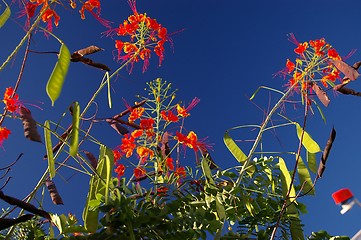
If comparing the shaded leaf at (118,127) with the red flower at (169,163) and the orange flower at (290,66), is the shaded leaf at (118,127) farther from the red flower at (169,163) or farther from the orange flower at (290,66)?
the orange flower at (290,66)

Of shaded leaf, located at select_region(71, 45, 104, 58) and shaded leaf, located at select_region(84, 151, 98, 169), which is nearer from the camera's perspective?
shaded leaf, located at select_region(84, 151, 98, 169)

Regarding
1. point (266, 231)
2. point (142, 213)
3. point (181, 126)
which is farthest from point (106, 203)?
point (181, 126)

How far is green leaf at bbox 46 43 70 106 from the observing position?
116 centimetres

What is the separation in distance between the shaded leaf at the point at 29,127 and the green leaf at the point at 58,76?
7 cm

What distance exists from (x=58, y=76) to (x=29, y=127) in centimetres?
15

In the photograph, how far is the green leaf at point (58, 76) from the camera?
116cm

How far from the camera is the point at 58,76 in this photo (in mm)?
1197

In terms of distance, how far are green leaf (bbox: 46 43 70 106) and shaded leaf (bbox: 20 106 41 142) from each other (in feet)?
0.22

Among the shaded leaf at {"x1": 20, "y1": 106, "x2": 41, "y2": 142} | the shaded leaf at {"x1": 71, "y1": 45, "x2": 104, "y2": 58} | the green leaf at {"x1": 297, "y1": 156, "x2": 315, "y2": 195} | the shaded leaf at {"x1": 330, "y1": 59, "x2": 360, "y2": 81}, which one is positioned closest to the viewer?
the shaded leaf at {"x1": 20, "y1": 106, "x2": 41, "y2": 142}

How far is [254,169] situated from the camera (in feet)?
6.49

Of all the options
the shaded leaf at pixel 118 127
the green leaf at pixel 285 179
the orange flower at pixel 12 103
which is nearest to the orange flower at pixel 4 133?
the orange flower at pixel 12 103

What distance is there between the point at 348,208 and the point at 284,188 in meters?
0.56

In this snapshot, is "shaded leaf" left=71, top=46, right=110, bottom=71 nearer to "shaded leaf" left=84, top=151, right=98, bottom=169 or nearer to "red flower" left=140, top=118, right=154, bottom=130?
"shaded leaf" left=84, top=151, right=98, bottom=169

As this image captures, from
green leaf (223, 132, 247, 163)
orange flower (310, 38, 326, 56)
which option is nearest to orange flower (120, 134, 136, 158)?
green leaf (223, 132, 247, 163)
